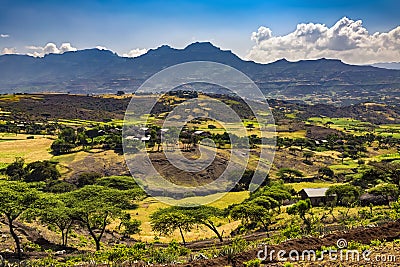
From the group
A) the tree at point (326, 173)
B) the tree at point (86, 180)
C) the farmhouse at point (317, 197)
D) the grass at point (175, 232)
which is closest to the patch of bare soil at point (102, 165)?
the tree at point (86, 180)

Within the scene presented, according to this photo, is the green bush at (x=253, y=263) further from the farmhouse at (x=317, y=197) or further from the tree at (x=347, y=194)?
the farmhouse at (x=317, y=197)

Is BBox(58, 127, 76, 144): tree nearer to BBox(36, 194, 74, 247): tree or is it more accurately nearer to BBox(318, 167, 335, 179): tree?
BBox(318, 167, 335, 179): tree

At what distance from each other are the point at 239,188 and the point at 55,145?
117 feet

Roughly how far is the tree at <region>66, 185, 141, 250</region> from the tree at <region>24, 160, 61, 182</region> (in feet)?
88.1

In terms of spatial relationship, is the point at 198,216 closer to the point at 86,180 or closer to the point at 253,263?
the point at 253,263

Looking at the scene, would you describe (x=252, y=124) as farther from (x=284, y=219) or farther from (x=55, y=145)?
(x=284, y=219)

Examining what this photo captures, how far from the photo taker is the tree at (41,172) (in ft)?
170

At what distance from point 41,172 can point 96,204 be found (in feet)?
102

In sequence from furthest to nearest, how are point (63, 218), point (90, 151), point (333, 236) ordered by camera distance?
1. point (90, 151)
2. point (63, 218)
3. point (333, 236)

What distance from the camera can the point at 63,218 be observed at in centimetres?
2377

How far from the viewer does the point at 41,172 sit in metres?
52.2

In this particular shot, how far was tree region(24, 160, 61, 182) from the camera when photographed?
51812mm

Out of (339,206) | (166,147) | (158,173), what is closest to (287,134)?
(166,147)

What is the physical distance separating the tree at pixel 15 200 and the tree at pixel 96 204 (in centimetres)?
310
